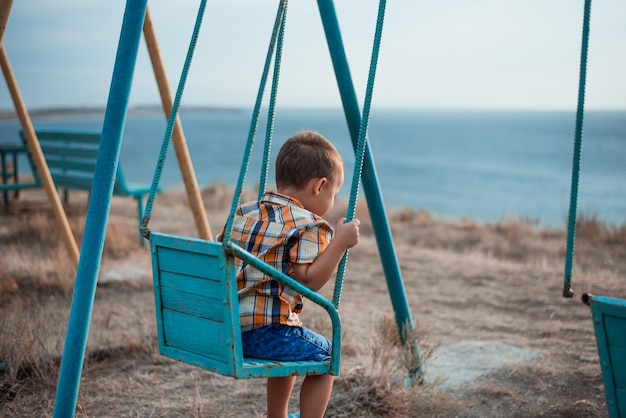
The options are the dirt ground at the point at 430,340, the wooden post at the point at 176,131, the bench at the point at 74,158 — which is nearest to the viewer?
the dirt ground at the point at 430,340

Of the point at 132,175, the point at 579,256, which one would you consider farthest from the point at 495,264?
the point at 132,175

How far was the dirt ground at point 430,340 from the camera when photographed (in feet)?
11.0

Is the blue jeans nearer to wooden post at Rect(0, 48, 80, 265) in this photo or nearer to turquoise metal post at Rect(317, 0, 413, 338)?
turquoise metal post at Rect(317, 0, 413, 338)

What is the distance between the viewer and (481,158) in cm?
6053

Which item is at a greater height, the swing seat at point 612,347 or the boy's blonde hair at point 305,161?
the boy's blonde hair at point 305,161

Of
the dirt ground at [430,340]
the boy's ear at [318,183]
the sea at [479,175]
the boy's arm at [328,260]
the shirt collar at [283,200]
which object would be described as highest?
the boy's ear at [318,183]

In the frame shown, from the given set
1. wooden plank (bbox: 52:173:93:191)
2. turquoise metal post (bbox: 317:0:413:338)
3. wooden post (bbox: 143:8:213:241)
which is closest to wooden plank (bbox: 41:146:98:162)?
wooden plank (bbox: 52:173:93:191)

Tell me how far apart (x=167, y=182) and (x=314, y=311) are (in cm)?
3272

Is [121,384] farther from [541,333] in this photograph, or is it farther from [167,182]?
[167,182]

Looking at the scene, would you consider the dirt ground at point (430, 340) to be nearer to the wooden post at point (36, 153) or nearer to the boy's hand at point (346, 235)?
the wooden post at point (36, 153)

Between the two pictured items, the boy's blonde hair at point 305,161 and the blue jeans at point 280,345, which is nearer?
the blue jeans at point 280,345

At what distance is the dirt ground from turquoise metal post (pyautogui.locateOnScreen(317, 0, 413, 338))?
21.1 inches

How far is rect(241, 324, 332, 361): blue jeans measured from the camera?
2.25 metres

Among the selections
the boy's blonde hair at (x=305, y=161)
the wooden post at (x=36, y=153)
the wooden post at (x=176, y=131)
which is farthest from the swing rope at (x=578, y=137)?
the wooden post at (x=36, y=153)
